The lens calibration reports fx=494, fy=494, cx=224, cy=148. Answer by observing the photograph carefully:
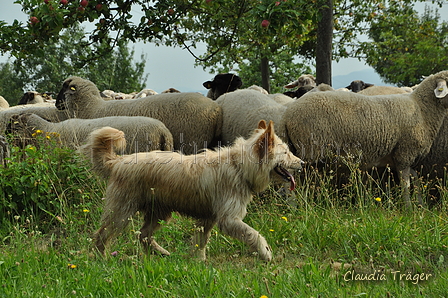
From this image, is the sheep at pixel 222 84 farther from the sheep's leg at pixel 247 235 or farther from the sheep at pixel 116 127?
the sheep's leg at pixel 247 235

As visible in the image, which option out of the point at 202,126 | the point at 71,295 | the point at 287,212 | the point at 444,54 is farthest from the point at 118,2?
the point at 444,54

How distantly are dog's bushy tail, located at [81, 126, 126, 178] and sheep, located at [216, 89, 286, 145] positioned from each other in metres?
3.16

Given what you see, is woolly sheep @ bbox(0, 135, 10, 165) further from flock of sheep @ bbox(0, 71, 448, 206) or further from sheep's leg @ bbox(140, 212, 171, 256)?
sheep's leg @ bbox(140, 212, 171, 256)

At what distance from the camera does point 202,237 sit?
14.9 feet

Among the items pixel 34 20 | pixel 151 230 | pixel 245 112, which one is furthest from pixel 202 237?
pixel 34 20

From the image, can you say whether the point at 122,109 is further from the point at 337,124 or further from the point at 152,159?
the point at 152,159

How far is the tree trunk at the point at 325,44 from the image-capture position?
11.1 m

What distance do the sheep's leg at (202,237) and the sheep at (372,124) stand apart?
2.54 metres

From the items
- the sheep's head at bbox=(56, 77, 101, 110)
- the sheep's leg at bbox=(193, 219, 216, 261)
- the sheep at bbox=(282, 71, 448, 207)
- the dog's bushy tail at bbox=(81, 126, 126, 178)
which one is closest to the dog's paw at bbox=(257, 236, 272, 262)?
the sheep's leg at bbox=(193, 219, 216, 261)

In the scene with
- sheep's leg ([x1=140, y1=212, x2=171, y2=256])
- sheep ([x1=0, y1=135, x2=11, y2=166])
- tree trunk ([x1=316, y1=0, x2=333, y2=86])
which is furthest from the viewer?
tree trunk ([x1=316, y1=0, x2=333, y2=86])

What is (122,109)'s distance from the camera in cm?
877

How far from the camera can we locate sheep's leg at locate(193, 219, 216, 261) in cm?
451

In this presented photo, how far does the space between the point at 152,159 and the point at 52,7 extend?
3821 millimetres

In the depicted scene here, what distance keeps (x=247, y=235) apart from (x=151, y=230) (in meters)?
1.01
